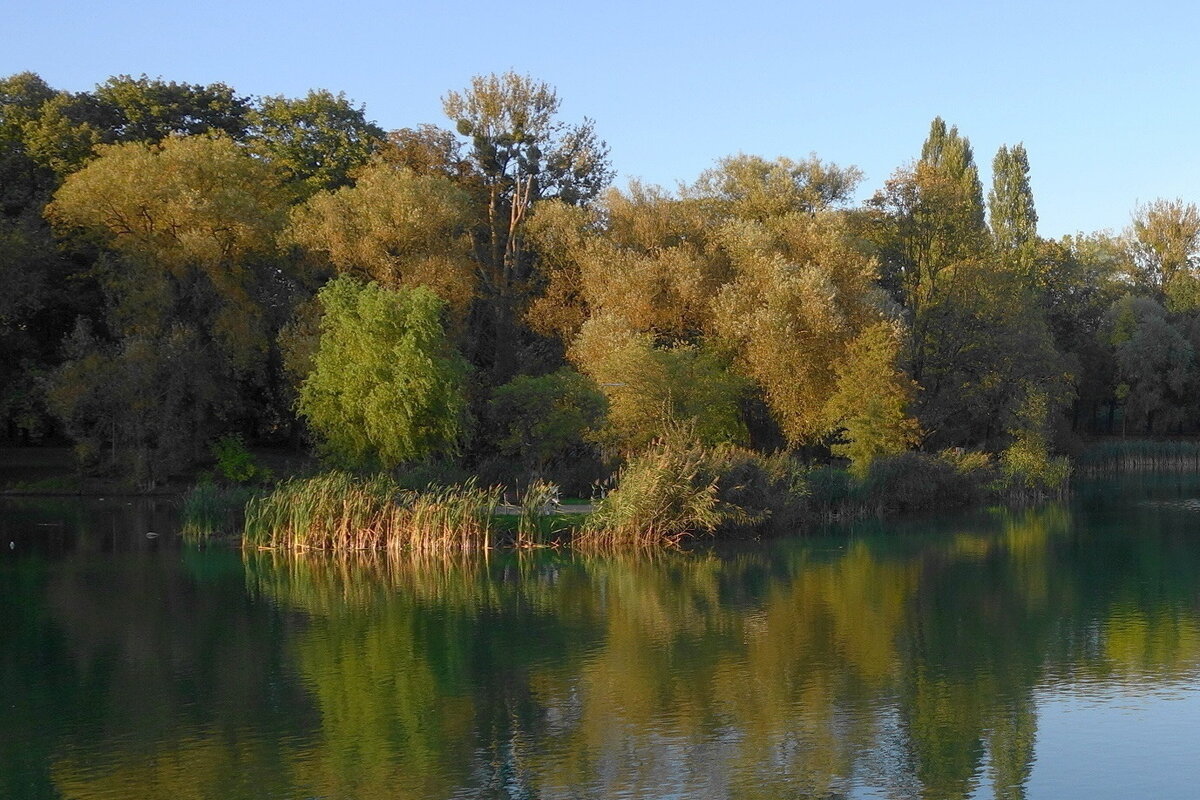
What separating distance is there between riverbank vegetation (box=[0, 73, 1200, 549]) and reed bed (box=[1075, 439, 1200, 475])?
364 centimetres

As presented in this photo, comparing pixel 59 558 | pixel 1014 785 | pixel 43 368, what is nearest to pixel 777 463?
pixel 59 558

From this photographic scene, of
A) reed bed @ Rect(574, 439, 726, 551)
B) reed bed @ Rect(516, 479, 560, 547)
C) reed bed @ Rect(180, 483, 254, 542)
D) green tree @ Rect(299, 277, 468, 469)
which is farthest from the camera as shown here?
green tree @ Rect(299, 277, 468, 469)

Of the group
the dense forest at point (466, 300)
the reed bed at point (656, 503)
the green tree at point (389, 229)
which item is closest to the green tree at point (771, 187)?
the dense forest at point (466, 300)

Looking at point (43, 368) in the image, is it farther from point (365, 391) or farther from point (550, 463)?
point (550, 463)

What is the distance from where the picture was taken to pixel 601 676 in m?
16.1

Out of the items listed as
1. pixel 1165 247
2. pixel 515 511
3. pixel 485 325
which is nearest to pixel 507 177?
pixel 485 325

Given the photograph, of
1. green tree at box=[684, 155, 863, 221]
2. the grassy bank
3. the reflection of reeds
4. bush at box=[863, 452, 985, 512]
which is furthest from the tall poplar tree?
the reflection of reeds

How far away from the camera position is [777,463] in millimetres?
31578

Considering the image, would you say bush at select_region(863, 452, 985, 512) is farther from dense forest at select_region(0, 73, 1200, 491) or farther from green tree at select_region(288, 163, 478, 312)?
green tree at select_region(288, 163, 478, 312)

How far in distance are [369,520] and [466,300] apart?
51.9ft

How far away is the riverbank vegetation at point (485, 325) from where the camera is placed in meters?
33.7

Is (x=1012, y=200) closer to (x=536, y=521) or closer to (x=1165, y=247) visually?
(x=1165, y=247)

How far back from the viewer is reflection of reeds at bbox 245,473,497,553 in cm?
2732

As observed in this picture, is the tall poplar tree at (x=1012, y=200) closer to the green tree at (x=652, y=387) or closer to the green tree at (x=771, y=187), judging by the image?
the green tree at (x=771, y=187)
